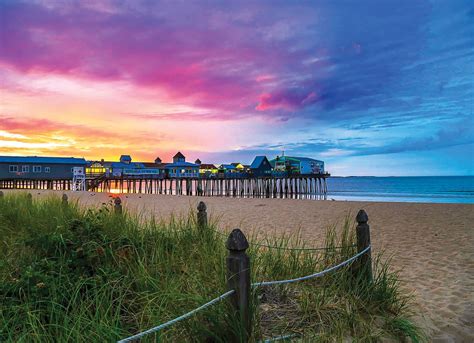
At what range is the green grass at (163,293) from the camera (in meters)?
2.76

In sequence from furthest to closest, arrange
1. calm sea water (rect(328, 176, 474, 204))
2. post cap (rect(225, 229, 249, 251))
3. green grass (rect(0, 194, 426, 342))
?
calm sea water (rect(328, 176, 474, 204)) → green grass (rect(0, 194, 426, 342)) → post cap (rect(225, 229, 249, 251))

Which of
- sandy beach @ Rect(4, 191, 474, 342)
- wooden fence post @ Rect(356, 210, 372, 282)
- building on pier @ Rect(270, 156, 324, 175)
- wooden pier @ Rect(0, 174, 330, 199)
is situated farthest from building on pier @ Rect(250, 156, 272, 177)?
wooden fence post @ Rect(356, 210, 372, 282)

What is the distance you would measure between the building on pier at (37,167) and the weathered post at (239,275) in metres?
60.5

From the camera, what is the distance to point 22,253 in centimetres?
435

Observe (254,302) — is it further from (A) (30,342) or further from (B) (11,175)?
(B) (11,175)

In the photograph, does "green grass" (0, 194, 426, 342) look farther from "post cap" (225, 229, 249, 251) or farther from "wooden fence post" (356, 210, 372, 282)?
"post cap" (225, 229, 249, 251)

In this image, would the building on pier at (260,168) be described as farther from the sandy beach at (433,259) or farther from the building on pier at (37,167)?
the sandy beach at (433,259)

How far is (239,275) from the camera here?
2.44 meters

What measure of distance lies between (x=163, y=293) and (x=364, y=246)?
259 cm

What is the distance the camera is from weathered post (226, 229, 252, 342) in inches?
95.0

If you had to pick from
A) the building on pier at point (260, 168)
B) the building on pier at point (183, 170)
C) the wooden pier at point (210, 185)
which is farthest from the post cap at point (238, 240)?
the building on pier at point (183, 170)

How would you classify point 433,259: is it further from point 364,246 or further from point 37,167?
point 37,167

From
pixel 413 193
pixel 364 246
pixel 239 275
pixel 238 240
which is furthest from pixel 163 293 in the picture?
pixel 413 193

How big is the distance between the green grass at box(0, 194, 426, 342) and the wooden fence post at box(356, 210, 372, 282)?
0.47 ft
